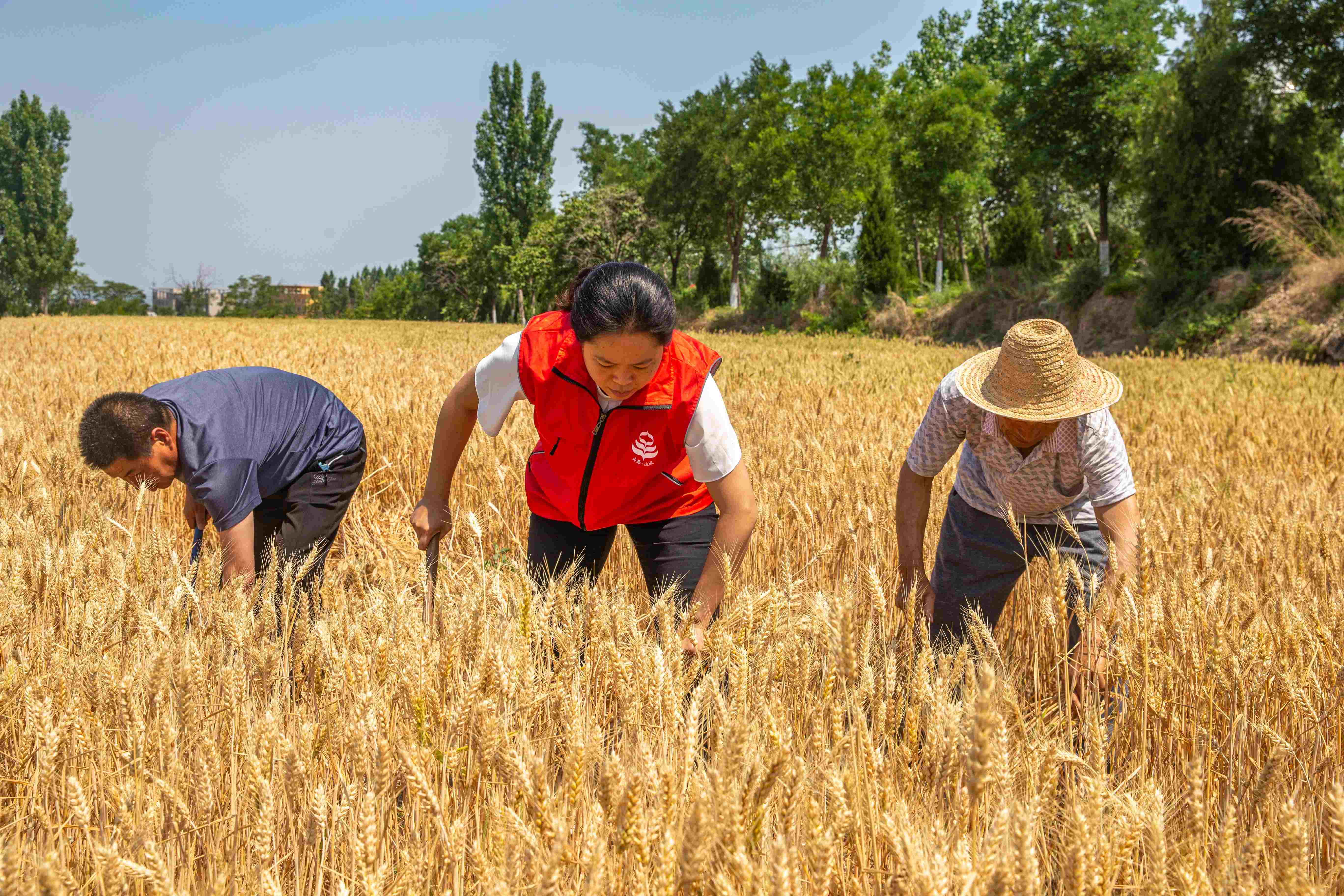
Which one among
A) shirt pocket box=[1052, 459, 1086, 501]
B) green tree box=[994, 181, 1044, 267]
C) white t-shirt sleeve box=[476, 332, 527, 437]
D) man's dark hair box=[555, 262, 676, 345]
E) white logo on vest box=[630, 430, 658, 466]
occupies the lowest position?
shirt pocket box=[1052, 459, 1086, 501]

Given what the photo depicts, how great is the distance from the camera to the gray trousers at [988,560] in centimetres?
290

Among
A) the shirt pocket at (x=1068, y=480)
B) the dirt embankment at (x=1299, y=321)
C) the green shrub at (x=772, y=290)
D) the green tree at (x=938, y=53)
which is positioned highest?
the green tree at (x=938, y=53)

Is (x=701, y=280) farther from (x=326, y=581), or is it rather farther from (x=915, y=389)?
(x=326, y=581)

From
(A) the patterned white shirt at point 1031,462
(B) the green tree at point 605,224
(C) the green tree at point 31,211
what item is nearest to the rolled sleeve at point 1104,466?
(A) the patterned white shirt at point 1031,462

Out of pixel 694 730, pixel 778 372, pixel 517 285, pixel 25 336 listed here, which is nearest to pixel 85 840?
pixel 694 730

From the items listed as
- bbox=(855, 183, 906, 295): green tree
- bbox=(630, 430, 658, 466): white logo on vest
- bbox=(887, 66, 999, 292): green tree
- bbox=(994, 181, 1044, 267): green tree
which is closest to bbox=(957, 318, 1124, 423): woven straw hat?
bbox=(630, 430, 658, 466): white logo on vest

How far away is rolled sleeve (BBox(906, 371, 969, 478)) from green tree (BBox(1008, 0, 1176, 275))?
2100cm

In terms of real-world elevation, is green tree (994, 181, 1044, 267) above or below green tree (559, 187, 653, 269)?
below

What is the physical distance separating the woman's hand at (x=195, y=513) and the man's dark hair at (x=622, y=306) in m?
1.79

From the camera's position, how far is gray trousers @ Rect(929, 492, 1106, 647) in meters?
Result: 2.90

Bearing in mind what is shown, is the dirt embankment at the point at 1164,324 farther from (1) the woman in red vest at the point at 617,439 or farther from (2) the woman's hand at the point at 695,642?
(2) the woman's hand at the point at 695,642

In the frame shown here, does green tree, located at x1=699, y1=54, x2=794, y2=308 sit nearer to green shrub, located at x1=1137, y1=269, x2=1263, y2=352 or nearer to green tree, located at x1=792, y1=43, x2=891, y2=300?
green tree, located at x1=792, y1=43, x2=891, y2=300

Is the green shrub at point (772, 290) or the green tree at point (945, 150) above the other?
the green tree at point (945, 150)

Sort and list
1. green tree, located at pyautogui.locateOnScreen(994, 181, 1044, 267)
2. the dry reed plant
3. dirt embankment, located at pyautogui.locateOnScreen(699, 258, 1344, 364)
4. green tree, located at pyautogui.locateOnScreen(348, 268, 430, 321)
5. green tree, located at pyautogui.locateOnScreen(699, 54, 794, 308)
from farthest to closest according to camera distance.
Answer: green tree, located at pyautogui.locateOnScreen(348, 268, 430, 321)
green tree, located at pyautogui.locateOnScreen(699, 54, 794, 308)
green tree, located at pyautogui.locateOnScreen(994, 181, 1044, 267)
the dry reed plant
dirt embankment, located at pyautogui.locateOnScreen(699, 258, 1344, 364)
